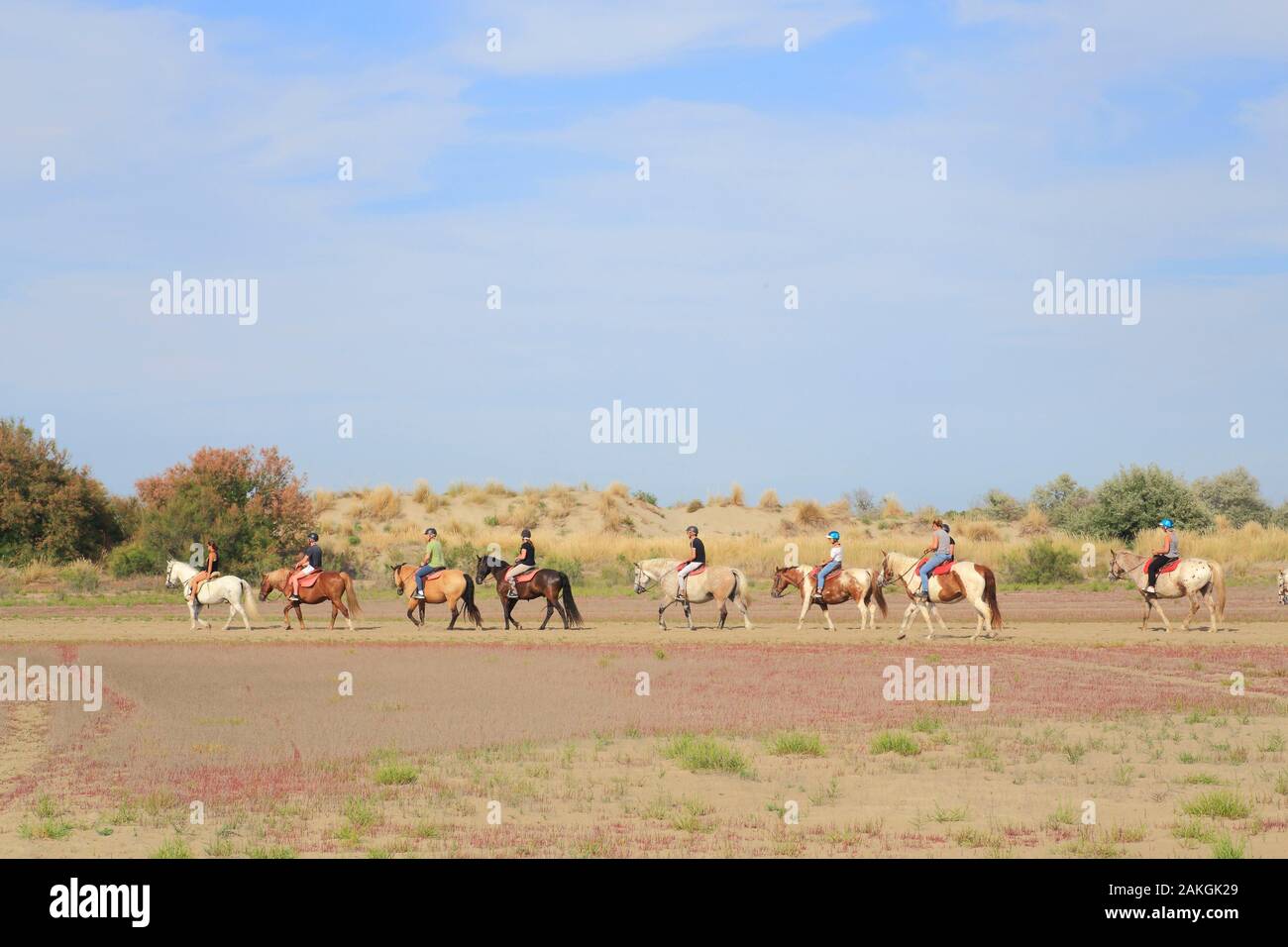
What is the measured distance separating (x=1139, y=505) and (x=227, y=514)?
40.3m

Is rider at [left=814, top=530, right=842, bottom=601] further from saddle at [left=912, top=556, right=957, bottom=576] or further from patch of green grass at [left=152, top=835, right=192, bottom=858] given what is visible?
patch of green grass at [left=152, top=835, right=192, bottom=858]

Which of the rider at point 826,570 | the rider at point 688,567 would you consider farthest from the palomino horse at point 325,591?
the rider at point 826,570

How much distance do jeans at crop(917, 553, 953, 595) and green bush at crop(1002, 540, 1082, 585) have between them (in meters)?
26.2

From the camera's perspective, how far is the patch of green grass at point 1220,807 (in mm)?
12229

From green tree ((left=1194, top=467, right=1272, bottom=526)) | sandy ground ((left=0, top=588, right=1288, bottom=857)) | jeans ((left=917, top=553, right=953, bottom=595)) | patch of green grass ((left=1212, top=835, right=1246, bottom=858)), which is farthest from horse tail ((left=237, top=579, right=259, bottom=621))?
green tree ((left=1194, top=467, right=1272, bottom=526))

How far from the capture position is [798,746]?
15867 mm

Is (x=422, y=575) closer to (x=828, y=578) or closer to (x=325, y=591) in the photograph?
(x=325, y=591)

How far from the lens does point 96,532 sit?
57.6 meters

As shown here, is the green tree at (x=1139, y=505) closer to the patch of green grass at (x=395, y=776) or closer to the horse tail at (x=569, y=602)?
the horse tail at (x=569, y=602)

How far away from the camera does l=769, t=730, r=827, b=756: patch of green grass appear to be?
15.8m

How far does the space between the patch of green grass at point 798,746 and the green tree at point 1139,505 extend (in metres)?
53.3
